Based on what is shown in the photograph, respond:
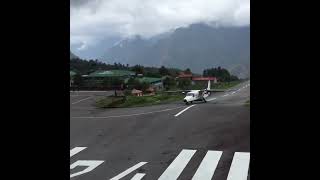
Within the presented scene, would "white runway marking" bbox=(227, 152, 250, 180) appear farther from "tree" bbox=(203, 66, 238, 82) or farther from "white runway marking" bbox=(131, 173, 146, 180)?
"tree" bbox=(203, 66, 238, 82)

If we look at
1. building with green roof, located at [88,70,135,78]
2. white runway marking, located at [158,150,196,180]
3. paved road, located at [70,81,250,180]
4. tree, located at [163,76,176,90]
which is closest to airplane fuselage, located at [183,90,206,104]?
paved road, located at [70,81,250,180]

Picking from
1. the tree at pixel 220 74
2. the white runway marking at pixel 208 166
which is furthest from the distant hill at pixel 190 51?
the white runway marking at pixel 208 166

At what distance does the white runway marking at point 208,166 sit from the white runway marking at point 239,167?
467 millimetres

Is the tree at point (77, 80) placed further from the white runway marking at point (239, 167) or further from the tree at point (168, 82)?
the white runway marking at point (239, 167)

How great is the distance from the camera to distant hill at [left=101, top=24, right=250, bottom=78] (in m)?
17.5

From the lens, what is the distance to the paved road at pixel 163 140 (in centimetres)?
948

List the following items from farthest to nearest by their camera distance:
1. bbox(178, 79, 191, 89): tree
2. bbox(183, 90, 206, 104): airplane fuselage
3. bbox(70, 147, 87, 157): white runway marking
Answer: bbox(183, 90, 206, 104): airplane fuselage
bbox(178, 79, 191, 89): tree
bbox(70, 147, 87, 157): white runway marking

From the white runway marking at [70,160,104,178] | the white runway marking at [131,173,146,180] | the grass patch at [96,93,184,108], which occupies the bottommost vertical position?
the white runway marking at [131,173,146,180]

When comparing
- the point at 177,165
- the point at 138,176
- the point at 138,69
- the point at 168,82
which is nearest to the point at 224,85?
the point at 168,82

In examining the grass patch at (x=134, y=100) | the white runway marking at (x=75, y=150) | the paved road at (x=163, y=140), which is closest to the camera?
the paved road at (x=163, y=140)

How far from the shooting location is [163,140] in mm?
12188

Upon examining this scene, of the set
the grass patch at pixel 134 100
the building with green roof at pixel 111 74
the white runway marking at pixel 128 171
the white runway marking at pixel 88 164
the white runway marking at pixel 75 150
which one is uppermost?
the building with green roof at pixel 111 74
